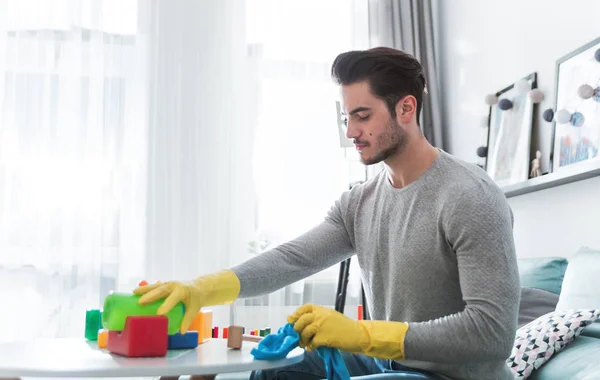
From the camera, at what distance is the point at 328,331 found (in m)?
1.27

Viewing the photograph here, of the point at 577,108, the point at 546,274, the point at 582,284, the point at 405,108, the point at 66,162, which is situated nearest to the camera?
the point at 405,108

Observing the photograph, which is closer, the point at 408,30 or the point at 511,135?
the point at 511,135

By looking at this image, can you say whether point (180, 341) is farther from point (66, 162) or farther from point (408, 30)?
point (408, 30)

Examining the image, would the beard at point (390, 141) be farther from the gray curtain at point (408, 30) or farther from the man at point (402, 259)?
the gray curtain at point (408, 30)

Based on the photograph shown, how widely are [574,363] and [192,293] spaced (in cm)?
89

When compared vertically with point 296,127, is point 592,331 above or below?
below

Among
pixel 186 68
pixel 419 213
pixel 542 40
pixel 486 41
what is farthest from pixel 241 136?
pixel 419 213

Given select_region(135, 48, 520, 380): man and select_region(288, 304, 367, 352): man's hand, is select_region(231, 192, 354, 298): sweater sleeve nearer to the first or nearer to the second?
select_region(135, 48, 520, 380): man

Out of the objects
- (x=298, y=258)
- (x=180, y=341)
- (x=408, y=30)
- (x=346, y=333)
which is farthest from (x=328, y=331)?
(x=408, y=30)

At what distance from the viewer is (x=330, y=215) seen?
1748mm

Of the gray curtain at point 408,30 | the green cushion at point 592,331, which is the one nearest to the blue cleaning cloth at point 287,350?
the green cushion at point 592,331

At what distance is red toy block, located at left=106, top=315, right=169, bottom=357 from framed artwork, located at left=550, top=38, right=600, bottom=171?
4.95 ft

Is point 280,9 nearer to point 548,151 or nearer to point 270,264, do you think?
point 548,151

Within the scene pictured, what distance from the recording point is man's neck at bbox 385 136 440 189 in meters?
1.58
